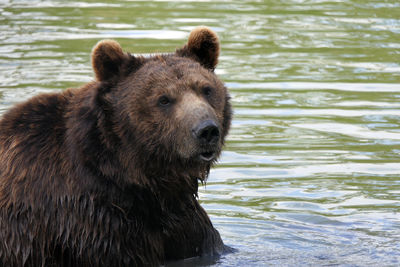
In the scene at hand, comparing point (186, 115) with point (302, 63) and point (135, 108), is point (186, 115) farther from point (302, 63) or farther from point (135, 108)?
point (302, 63)

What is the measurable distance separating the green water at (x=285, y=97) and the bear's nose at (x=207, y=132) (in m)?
1.47

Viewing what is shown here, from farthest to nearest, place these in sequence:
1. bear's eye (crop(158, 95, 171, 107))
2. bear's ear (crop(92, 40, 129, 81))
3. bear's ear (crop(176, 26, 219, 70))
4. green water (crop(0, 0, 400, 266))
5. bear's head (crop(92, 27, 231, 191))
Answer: green water (crop(0, 0, 400, 266)), bear's ear (crop(176, 26, 219, 70)), bear's ear (crop(92, 40, 129, 81)), bear's eye (crop(158, 95, 171, 107)), bear's head (crop(92, 27, 231, 191))

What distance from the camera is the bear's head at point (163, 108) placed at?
700 centimetres

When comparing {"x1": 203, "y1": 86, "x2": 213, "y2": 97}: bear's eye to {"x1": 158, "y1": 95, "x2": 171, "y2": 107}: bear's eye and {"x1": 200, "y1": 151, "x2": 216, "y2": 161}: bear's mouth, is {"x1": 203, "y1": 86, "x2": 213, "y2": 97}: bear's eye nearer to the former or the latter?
{"x1": 158, "y1": 95, "x2": 171, "y2": 107}: bear's eye

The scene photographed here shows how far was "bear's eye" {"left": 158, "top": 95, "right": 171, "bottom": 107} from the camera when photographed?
7.22m

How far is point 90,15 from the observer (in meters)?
19.0

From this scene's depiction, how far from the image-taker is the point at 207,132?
690cm

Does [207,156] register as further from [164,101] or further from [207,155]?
[164,101]

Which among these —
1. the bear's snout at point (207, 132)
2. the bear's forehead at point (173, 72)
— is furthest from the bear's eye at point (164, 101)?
the bear's snout at point (207, 132)

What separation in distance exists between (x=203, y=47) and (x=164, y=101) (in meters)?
0.74

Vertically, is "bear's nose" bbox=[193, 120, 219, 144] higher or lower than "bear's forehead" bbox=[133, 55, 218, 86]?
lower

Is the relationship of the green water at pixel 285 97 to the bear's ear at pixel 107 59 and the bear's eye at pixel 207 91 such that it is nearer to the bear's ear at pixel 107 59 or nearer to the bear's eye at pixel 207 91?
the bear's eye at pixel 207 91

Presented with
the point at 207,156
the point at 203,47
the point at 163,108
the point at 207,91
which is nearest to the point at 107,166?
the point at 163,108

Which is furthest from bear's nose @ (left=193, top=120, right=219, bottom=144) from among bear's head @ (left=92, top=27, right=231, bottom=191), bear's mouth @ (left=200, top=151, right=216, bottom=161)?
bear's mouth @ (left=200, top=151, right=216, bottom=161)
